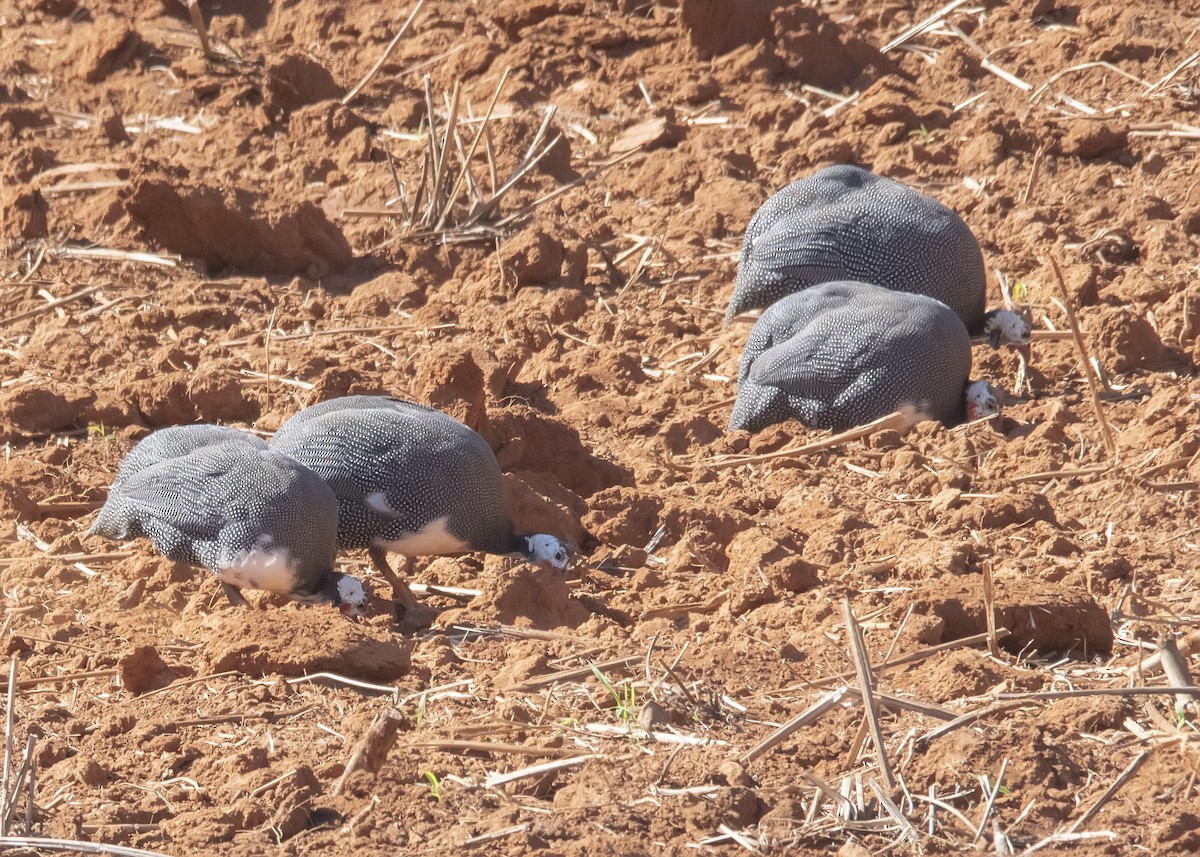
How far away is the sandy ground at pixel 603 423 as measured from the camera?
3.50 meters

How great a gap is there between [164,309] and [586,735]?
4.30 metres

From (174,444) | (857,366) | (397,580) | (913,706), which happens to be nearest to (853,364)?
(857,366)

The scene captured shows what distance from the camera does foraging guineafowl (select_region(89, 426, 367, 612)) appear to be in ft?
15.9

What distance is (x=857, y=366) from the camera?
6211 millimetres

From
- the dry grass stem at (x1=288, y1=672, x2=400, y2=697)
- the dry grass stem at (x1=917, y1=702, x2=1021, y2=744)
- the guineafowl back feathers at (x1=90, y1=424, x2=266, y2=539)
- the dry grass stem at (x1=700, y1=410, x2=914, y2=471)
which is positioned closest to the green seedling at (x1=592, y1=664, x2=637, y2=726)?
the dry grass stem at (x1=288, y1=672, x2=400, y2=697)

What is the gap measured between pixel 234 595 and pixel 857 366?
2.48 metres

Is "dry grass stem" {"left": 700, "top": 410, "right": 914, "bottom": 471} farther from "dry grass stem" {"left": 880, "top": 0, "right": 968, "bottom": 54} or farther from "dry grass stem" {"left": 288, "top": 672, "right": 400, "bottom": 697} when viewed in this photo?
"dry grass stem" {"left": 880, "top": 0, "right": 968, "bottom": 54}

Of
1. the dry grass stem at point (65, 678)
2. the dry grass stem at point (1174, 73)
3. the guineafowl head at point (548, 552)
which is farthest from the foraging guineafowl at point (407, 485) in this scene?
the dry grass stem at point (1174, 73)

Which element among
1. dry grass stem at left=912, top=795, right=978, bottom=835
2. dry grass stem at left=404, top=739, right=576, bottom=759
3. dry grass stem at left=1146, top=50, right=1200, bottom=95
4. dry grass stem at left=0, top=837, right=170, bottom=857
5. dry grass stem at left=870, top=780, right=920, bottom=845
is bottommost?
dry grass stem at left=1146, top=50, right=1200, bottom=95

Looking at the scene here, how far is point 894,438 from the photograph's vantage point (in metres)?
6.16

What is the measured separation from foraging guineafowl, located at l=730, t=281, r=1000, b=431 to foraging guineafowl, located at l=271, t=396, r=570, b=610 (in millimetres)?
1336

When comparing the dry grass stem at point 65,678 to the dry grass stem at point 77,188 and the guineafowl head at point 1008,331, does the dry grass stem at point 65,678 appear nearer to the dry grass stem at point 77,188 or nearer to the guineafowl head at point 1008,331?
the guineafowl head at point 1008,331

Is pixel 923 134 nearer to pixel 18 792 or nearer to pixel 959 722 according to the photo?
pixel 959 722

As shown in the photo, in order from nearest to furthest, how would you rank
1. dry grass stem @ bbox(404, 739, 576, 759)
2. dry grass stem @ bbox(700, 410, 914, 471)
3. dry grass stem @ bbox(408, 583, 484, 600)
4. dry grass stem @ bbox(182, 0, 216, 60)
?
dry grass stem @ bbox(404, 739, 576, 759) → dry grass stem @ bbox(408, 583, 484, 600) → dry grass stem @ bbox(700, 410, 914, 471) → dry grass stem @ bbox(182, 0, 216, 60)
